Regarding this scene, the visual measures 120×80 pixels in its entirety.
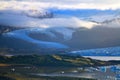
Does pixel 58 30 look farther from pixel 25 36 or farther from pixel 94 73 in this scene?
pixel 94 73

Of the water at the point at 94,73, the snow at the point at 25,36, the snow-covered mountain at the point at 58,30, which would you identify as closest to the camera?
the water at the point at 94,73

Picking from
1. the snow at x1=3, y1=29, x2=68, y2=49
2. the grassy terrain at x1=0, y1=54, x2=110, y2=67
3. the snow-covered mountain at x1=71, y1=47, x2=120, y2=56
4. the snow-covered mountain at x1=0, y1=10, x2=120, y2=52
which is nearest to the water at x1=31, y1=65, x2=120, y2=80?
the grassy terrain at x1=0, y1=54, x2=110, y2=67

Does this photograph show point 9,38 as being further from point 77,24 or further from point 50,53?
point 77,24

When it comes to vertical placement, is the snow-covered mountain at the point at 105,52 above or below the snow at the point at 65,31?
below

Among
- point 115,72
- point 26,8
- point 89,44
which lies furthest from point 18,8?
point 115,72

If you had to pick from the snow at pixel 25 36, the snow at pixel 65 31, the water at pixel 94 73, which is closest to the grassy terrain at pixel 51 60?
the water at pixel 94 73

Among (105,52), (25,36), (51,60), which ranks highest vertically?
(25,36)

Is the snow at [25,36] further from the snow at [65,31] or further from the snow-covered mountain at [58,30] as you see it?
the snow at [65,31]

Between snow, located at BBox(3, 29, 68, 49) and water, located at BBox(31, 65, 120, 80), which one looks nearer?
water, located at BBox(31, 65, 120, 80)

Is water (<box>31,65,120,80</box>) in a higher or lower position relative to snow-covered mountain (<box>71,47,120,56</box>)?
lower

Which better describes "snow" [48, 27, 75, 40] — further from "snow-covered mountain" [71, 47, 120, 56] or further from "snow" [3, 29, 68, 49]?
"snow-covered mountain" [71, 47, 120, 56]

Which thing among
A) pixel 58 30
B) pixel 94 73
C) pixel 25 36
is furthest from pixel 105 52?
pixel 25 36
